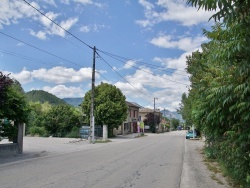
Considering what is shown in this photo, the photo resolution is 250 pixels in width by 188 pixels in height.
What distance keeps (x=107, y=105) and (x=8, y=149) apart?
27.7 m

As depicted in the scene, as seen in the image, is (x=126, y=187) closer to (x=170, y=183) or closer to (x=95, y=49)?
(x=170, y=183)

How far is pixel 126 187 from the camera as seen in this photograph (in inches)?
366

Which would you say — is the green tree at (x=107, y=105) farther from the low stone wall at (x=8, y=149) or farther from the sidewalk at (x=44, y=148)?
the low stone wall at (x=8, y=149)

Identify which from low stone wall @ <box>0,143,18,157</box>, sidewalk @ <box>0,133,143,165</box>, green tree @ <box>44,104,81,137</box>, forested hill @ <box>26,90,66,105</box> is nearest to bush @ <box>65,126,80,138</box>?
green tree @ <box>44,104,81,137</box>

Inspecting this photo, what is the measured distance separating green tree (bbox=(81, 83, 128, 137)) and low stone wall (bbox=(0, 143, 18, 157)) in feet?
86.2

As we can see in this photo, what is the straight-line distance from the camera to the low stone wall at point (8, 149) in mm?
16936

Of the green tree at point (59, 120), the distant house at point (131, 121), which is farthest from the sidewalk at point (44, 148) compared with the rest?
the distant house at point (131, 121)

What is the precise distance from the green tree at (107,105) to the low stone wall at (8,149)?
1034 inches

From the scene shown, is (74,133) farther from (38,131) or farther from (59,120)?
(38,131)

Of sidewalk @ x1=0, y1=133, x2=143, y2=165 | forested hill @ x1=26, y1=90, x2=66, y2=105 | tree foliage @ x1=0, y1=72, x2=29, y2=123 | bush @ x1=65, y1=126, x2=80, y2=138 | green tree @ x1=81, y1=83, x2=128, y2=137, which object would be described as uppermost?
forested hill @ x1=26, y1=90, x2=66, y2=105

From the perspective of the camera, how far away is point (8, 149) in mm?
17406

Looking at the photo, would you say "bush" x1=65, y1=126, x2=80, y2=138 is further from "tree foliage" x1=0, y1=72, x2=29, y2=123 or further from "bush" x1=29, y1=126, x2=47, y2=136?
"tree foliage" x1=0, y1=72, x2=29, y2=123

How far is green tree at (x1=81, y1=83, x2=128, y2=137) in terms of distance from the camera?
44625mm

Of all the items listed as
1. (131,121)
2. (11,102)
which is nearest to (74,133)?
(11,102)
